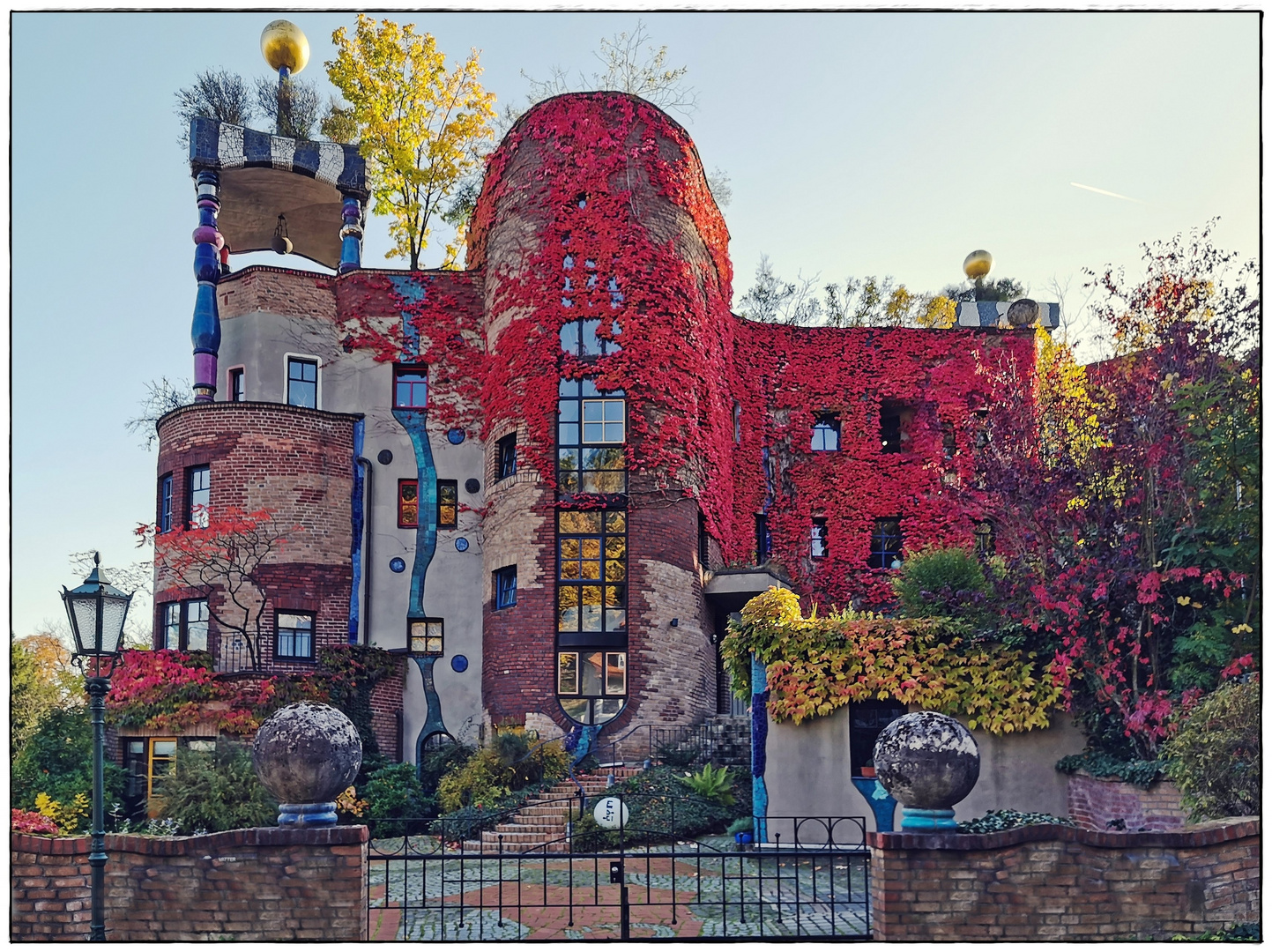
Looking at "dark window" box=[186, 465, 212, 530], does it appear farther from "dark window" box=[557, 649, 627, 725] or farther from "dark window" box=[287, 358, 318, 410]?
"dark window" box=[557, 649, 627, 725]

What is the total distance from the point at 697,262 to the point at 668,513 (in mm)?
5549

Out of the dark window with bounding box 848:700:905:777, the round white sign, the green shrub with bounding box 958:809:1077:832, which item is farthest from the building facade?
the green shrub with bounding box 958:809:1077:832

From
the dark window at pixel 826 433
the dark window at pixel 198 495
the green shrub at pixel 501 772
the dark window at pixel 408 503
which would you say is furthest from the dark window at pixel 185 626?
the dark window at pixel 826 433

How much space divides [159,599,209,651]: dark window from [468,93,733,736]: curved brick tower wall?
A: 5.68 m

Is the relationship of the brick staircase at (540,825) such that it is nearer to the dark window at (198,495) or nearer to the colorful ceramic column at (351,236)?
the dark window at (198,495)

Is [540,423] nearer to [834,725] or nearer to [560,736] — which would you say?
[560,736]

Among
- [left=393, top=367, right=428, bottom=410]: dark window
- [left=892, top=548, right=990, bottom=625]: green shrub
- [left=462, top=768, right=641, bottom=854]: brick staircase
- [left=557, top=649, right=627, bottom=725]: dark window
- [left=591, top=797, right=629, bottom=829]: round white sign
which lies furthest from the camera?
[left=393, top=367, right=428, bottom=410]: dark window

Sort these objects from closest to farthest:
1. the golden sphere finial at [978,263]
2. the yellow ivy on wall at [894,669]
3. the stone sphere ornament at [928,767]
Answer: the stone sphere ornament at [928,767] < the yellow ivy on wall at [894,669] < the golden sphere finial at [978,263]

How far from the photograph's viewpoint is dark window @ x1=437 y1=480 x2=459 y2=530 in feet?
78.3

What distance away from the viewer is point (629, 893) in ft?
41.3

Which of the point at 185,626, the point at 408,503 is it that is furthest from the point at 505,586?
the point at 185,626

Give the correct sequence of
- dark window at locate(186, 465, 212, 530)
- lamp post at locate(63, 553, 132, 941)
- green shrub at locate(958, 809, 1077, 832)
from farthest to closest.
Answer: dark window at locate(186, 465, 212, 530)
green shrub at locate(958, 809, 1077, 832)
lamp post at locate(63, 553, 132, 941)

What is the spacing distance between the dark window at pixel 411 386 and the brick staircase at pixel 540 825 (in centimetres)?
973

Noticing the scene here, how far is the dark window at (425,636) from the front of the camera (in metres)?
23.2
